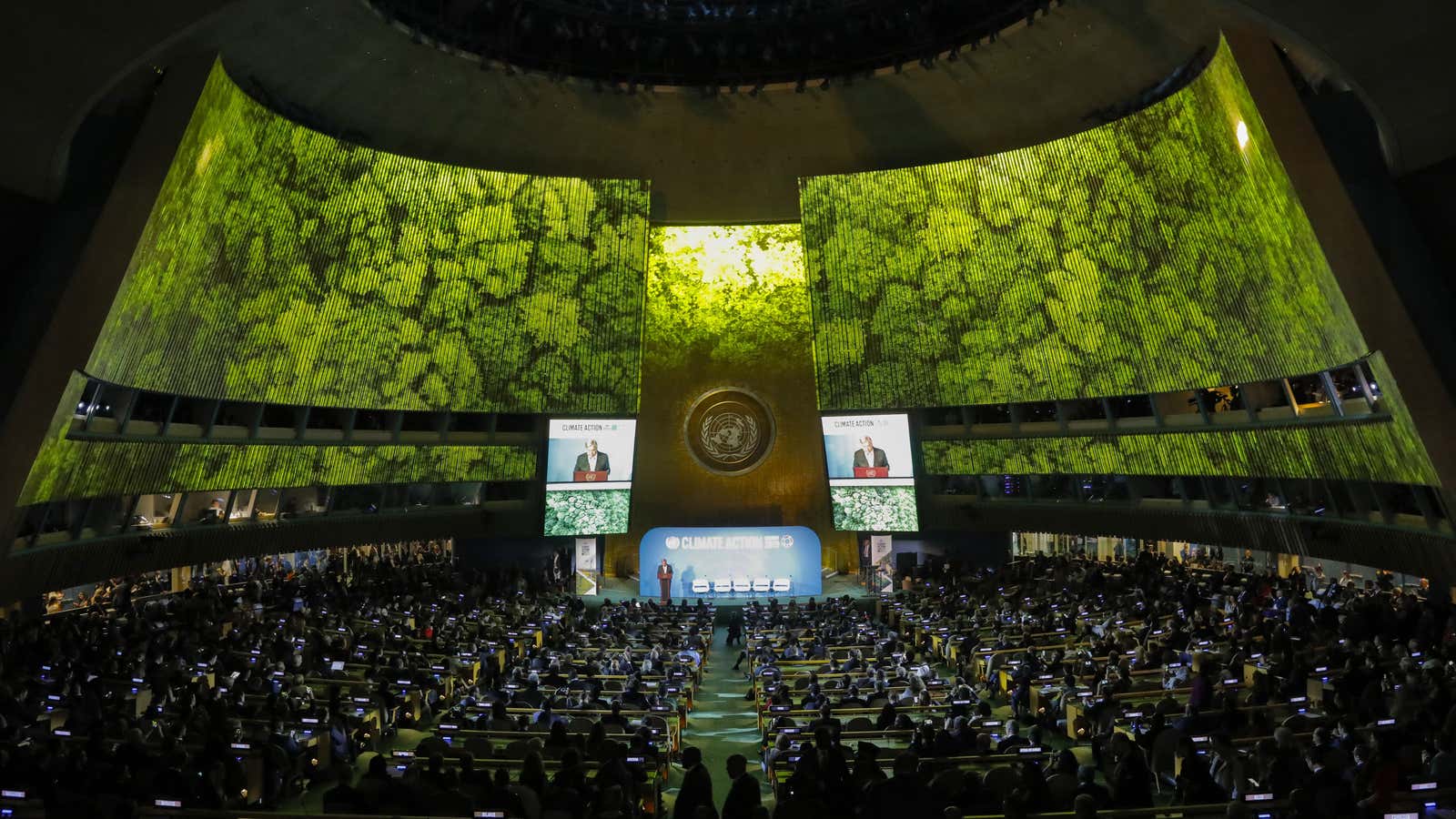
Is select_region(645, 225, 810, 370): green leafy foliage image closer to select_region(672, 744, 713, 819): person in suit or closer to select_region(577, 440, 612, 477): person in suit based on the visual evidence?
select_region(577, 440, 612, 477): person in suit

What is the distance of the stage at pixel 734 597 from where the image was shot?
85.6 feet

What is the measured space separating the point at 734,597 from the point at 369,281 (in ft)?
38.5

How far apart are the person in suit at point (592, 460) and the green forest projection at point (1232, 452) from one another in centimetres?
761

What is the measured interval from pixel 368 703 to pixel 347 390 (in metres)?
9.65

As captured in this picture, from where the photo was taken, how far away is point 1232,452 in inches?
727

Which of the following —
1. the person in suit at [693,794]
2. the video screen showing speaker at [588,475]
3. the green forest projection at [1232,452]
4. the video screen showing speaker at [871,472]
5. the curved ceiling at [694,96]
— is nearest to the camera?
the person in suit at [693,794]

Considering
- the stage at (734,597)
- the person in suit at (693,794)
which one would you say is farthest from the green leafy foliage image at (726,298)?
A: the person in suit at (693,794)

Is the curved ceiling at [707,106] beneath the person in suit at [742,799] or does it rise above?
above

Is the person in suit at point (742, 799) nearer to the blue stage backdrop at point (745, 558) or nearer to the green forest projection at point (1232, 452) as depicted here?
the green forest projection at point (1232, 452)

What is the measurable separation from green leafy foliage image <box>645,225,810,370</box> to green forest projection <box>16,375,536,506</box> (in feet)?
16.8

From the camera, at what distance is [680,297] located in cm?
2686

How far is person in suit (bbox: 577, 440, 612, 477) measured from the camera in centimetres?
2491

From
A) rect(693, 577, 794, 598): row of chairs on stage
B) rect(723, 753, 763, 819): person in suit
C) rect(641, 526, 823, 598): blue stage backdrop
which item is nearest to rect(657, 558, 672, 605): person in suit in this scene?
rect(641, 526, 823, 598): blue stage backdrop

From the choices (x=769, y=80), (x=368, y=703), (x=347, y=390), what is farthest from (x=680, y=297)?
(x=368, y=703)
